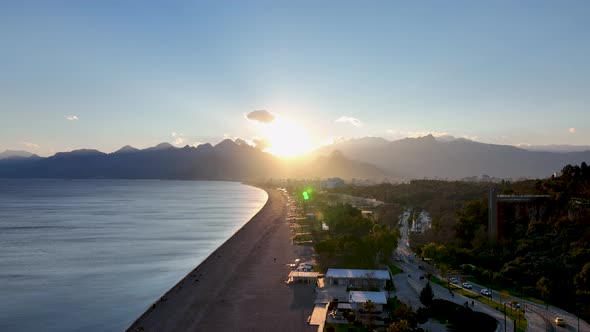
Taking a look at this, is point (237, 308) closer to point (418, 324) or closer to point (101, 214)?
point (418, 324)

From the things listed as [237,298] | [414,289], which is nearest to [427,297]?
[414,289]

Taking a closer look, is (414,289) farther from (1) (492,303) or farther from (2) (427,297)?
(1) (492,303)

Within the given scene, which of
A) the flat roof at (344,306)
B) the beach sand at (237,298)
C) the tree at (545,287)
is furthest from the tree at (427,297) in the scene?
the beach sand at (237,298)

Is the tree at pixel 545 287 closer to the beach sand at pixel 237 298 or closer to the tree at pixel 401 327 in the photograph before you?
the tree at pixel 401 327

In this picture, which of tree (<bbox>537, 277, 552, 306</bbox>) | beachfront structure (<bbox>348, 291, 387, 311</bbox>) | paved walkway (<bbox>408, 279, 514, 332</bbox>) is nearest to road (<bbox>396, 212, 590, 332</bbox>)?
paved walkway (<bbox>408, 279, 514, 332</bbox>)

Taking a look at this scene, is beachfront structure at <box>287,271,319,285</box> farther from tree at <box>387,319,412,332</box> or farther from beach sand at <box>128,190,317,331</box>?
tree at <box>387,319,412,332</box>

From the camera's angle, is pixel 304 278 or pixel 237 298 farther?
pixel 304 278

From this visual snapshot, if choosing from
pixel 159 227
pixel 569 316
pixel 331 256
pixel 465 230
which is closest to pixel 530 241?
pixel 465 230
